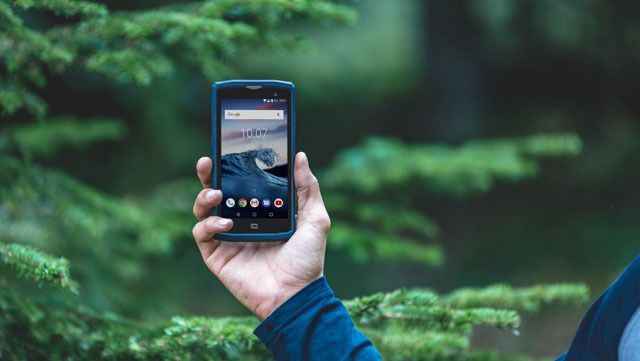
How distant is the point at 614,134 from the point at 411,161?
287 inches

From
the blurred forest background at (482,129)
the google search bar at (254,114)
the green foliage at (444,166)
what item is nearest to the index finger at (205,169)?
the google search bar at (254,114)

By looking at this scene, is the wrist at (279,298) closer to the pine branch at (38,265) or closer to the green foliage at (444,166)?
the pine branch at (38,265)

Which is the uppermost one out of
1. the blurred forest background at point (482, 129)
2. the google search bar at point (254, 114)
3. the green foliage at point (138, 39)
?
the green foliage at point (138, 39)

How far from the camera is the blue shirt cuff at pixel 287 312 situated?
4.85ft

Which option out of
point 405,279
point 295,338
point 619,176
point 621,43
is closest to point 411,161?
point 295,338

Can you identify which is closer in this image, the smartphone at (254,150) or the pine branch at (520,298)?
the smartphone at (254,150)

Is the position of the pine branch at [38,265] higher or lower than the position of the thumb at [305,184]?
lower

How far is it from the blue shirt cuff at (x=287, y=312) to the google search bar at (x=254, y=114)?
0.41 metres

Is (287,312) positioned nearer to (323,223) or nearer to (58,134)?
(323,223)

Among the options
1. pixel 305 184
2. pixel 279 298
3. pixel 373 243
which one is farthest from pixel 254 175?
pixel 373 243

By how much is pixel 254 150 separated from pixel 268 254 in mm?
238

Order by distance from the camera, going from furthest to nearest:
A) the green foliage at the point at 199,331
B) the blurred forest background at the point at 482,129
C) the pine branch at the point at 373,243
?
1. the blurred forest background at the point at 482,129
2. the pine branch at the point at 373,243
3. the green foliage at the point at 199,331

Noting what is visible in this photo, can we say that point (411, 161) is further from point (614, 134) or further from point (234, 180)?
point (614, 134)

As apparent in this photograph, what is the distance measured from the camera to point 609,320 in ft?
4.82
